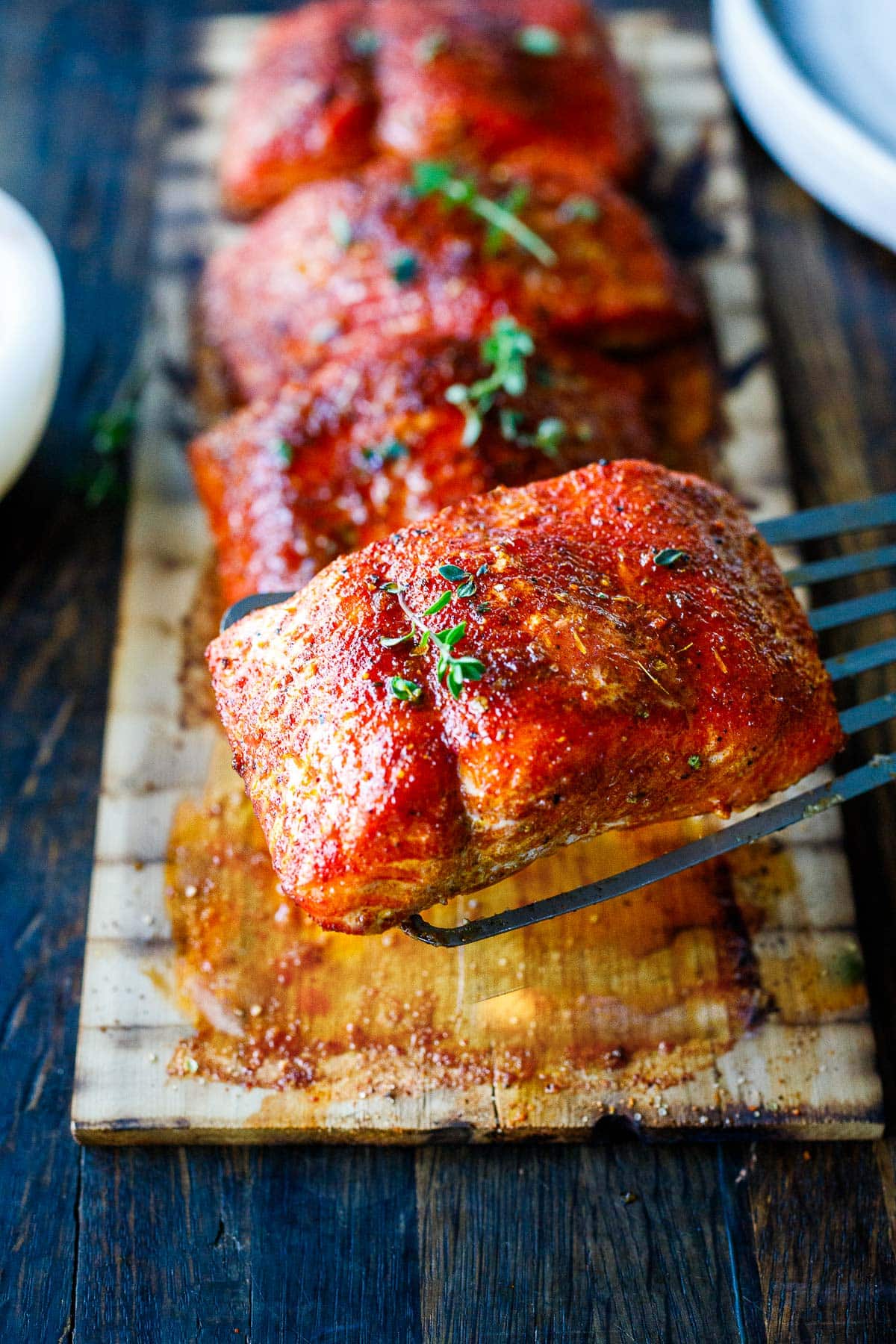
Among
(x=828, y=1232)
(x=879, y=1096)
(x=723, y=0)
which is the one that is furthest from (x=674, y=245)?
(x=828, y=1232)

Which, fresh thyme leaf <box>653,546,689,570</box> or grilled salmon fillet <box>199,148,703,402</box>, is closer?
fresh thyme leaf <box>653,546,689,570</box>

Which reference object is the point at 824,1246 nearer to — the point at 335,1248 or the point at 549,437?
the point at 335,1248

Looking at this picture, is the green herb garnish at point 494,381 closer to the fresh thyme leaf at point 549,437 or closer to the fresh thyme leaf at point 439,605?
the fresh thyme leaf at point 549,437

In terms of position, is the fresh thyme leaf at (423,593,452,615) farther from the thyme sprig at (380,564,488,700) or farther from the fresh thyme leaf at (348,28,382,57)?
the fresh thyme leaf at (348,28,382,57)

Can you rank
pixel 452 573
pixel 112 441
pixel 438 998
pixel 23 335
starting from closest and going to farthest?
pixel 452 573
pixel 438 998
pixel 23 335
pixel 112 441

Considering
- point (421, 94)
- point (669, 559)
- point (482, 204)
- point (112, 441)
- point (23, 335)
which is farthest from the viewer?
point (421, 94)

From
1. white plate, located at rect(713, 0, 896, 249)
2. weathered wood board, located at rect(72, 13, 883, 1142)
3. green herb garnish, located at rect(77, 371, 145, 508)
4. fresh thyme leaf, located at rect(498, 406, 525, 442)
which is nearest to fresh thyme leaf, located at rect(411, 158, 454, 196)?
fresh thyme leaf, located at rect(498, 406, 525, 442)

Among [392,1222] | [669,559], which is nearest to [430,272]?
[669,559]

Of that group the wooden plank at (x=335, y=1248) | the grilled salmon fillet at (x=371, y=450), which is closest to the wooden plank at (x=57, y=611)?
the wooden plank at (x=335, y=1248)
